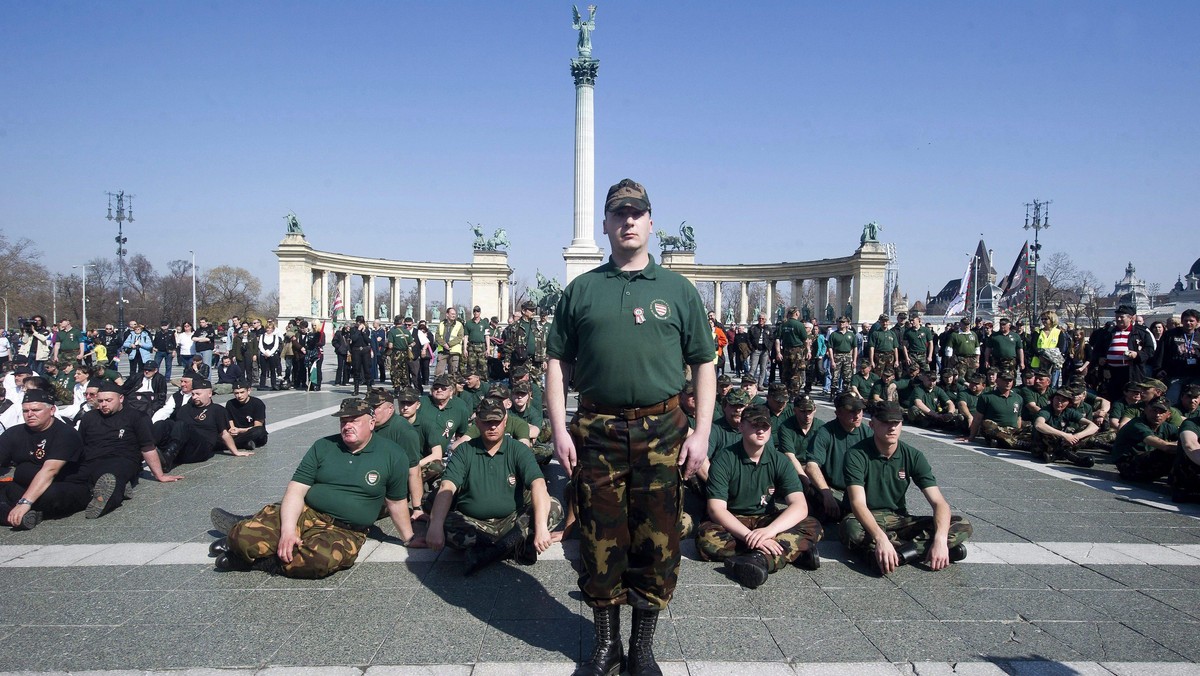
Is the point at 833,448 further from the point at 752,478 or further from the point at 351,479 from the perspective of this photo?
the point at 351,479

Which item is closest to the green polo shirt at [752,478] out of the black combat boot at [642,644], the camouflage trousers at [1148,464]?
the black combat boot at [642,644]

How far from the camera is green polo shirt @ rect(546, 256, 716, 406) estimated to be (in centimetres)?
324

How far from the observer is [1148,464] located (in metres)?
8.09

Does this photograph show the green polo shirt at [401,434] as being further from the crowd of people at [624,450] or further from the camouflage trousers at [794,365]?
the camouflage trousers at [794,365]

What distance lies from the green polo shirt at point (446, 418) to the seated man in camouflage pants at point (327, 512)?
97.4 inches

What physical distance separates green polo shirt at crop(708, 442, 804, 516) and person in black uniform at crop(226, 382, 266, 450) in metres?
7.24

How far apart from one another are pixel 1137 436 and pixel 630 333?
26.4ft

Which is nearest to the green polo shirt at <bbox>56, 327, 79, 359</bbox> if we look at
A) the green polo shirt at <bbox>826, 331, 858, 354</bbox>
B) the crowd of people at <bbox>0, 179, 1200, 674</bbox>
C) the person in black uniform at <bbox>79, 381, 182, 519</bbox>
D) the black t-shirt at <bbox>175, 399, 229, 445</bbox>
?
the crowd of people at <bbox>0, 179, 1200, 674</bbox>

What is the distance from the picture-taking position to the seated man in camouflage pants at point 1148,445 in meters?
7.98

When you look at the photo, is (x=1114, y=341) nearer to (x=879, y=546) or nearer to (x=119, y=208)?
(x=879, y=546)

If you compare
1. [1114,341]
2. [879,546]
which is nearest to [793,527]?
[879,546]

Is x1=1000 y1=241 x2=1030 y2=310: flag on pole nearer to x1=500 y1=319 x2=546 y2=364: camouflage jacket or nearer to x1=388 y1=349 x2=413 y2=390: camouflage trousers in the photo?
x1=500 y1=319 x2=546 y2=364: camouflage jacket

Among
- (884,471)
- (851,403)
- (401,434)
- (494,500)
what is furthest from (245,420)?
(884,471)

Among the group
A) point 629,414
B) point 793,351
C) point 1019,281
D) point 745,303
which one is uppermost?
point 1019,281
